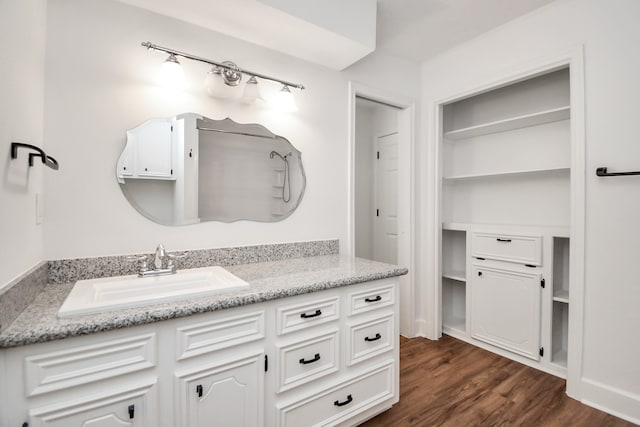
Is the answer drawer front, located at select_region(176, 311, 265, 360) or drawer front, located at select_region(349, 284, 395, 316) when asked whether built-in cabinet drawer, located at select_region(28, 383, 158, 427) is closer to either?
drawer front, located at select_region(176, 311, 265, 360)

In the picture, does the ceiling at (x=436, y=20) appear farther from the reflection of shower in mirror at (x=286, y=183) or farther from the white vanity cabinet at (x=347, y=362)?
the white vanity cabinet at (x=347, y=362)

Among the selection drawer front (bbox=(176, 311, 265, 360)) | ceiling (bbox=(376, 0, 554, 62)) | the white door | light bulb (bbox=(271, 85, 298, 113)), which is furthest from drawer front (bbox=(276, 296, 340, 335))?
the white door

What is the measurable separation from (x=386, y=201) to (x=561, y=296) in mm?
1879

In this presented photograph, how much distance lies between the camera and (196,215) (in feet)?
5.76

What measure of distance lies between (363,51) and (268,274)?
1541 millimetres

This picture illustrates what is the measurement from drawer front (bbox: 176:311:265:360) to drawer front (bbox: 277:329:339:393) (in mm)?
181

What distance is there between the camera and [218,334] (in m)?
1.21

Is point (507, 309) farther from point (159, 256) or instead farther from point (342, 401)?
point (159, 256)

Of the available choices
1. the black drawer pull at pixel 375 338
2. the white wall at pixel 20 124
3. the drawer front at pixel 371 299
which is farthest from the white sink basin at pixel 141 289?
the black drawer pull at pixel 375 338

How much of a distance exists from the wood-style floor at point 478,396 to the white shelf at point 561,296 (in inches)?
21.8

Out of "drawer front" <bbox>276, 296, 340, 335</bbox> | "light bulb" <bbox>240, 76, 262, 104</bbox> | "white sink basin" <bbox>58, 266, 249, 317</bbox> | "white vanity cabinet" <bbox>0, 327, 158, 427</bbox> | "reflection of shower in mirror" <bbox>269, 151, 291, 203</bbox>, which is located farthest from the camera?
"reflection of shower in mirror" <bbox>269, 151, 291, 203</bbox>

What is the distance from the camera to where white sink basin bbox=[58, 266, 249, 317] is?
3.50 feet

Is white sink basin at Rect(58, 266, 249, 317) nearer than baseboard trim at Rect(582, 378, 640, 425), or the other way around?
white sink basin at Rect(58, 266, 249, 317)

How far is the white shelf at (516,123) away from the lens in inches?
87.1
